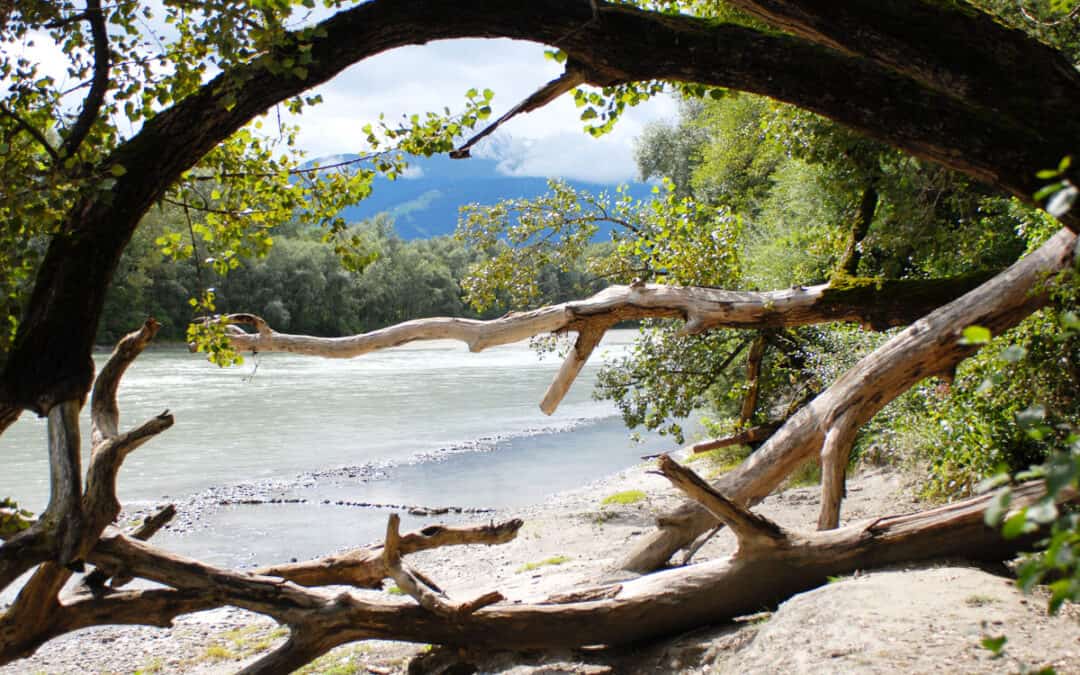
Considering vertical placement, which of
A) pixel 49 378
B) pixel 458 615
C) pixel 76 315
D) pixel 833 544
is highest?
pixel 76 315

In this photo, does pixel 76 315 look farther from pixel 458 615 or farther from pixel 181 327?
pixel 181 327

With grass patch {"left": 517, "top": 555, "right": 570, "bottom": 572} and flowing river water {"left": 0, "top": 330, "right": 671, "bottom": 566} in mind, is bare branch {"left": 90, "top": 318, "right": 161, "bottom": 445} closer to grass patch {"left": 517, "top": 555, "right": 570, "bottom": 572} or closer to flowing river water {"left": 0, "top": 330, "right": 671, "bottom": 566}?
flowing river water {"left": 0, "top": 330, "right": 671, "bottom": 566}

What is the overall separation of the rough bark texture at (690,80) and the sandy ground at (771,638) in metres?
1.93

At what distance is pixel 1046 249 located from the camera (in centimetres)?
631

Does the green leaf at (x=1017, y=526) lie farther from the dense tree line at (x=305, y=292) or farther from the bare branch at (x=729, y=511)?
the dense tree line at (x=305, y=292)

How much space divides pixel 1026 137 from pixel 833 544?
2866mm

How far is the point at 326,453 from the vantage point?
763 inches

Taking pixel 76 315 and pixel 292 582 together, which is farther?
pixel 292 582

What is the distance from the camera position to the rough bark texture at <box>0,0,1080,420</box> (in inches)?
130

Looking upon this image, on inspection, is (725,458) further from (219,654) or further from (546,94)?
(546,94)

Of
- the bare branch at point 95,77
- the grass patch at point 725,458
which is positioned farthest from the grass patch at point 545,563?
the bare branch at point 95,77

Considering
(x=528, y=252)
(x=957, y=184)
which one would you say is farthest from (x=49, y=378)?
(x=957, y=184)

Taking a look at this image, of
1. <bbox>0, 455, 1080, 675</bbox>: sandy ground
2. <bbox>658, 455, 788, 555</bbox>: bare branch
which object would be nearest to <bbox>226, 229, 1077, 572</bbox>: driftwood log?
<bbox>658, 455, 788, 555</bbox>: bare branch

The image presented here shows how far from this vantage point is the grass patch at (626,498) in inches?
509
